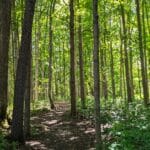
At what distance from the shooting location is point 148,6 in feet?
85.3

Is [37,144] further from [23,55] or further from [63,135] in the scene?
[23,55]

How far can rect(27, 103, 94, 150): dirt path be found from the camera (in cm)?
1159

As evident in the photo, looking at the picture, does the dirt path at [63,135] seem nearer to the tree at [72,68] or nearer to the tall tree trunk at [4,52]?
the tree at [72,68]

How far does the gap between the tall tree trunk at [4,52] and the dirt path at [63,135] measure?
5.18 ft

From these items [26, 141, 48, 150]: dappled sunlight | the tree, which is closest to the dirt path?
[26, 141, 48, 150]: dappled sunlight

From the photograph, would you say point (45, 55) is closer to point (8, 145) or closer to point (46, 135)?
point (46, 135)

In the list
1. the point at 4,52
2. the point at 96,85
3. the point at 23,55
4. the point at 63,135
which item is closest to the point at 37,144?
the point at 63,135

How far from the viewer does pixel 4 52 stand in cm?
1477

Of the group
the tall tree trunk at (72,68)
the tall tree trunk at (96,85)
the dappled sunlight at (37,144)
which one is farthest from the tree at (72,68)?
the tall tree trunk at (96,85)

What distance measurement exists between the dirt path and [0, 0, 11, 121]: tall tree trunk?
1579mm

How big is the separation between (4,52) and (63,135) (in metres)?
4.20

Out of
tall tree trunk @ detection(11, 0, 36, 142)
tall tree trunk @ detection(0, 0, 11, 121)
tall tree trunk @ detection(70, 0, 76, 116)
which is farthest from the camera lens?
tall tree trunk @ detection(70, 0, 76, 116)

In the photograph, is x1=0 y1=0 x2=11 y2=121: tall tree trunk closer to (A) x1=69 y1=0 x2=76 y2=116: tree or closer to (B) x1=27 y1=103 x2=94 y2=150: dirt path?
(B) x1=27 y1=103 x2=94 y2=150: dirt path

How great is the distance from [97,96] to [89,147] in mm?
2294
